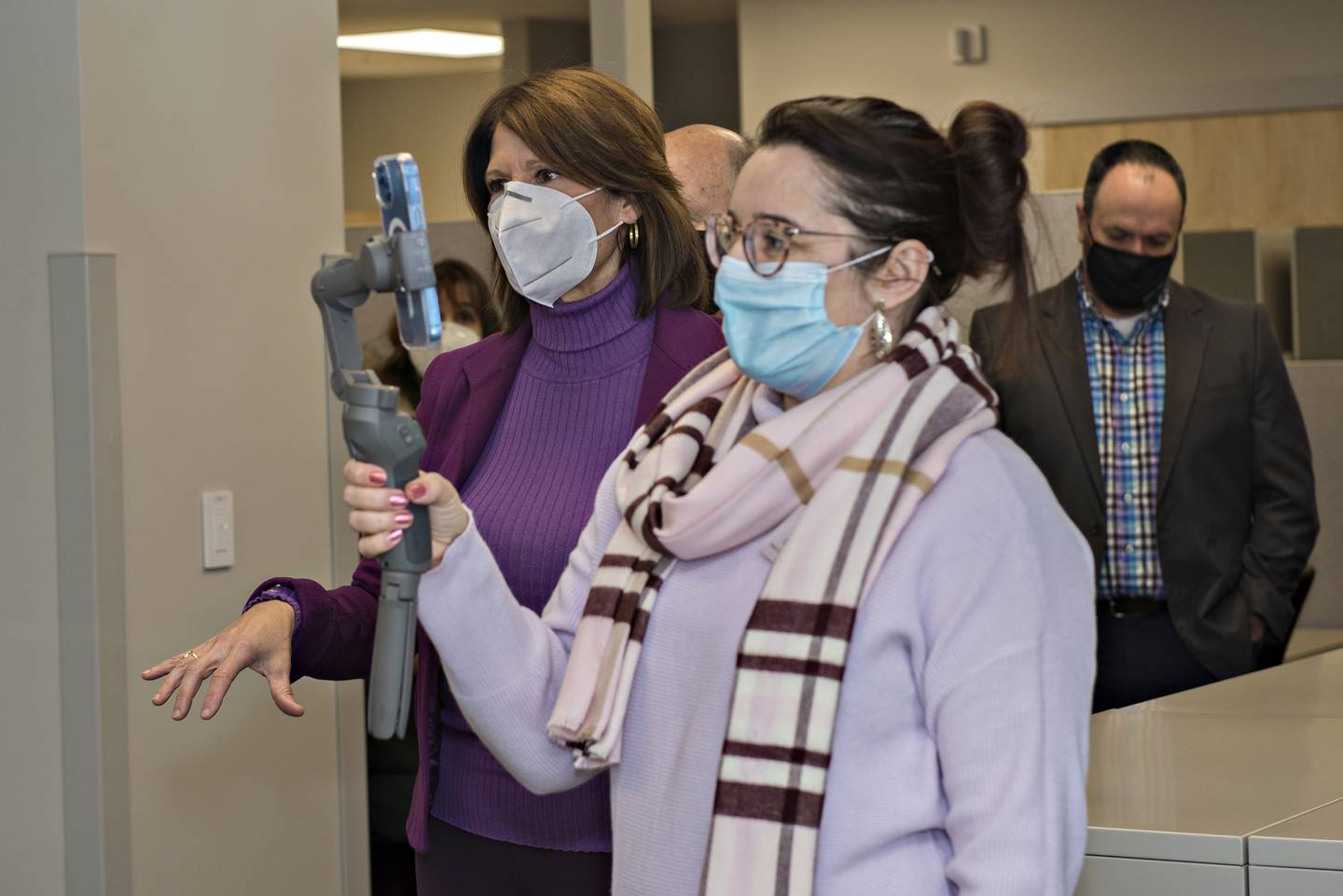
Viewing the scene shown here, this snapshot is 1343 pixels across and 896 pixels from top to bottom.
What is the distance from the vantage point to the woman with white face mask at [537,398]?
170 centimetres

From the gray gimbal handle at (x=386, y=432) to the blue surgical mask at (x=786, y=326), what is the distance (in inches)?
13.5

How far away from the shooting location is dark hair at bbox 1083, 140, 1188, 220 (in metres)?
3.31

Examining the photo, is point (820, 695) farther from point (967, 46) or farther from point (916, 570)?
point (967, 46)

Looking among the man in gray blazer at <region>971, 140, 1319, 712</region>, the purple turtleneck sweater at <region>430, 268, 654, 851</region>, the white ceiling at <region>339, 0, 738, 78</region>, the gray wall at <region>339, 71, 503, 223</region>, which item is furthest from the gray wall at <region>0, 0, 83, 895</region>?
the gray wall at <region>339, 71, 503, 223</region>

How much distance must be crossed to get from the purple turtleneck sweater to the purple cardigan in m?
0.02

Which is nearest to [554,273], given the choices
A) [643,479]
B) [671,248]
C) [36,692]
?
[671,248]

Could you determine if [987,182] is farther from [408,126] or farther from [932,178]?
[408,126]

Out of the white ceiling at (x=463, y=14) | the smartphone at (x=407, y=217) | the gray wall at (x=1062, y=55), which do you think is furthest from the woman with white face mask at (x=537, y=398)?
the white ceiling at (x=463, y=14)

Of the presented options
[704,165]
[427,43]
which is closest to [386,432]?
[704,165]

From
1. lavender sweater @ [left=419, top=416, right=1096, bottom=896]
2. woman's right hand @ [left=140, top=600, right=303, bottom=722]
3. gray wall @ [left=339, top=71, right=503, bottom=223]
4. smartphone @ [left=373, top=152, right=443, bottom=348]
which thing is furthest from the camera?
gray wall @ [left=339, top=71, right=503, bottom=223]

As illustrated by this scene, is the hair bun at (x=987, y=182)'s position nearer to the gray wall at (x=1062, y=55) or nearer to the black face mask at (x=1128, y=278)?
the black face mask at (x=1128, y=278)

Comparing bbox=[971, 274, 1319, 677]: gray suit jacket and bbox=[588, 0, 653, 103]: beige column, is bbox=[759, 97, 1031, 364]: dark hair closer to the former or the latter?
bbox=[971, 274, 1319, 677]: gray suit jacket

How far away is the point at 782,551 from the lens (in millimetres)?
1316

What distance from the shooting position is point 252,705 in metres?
2.79
